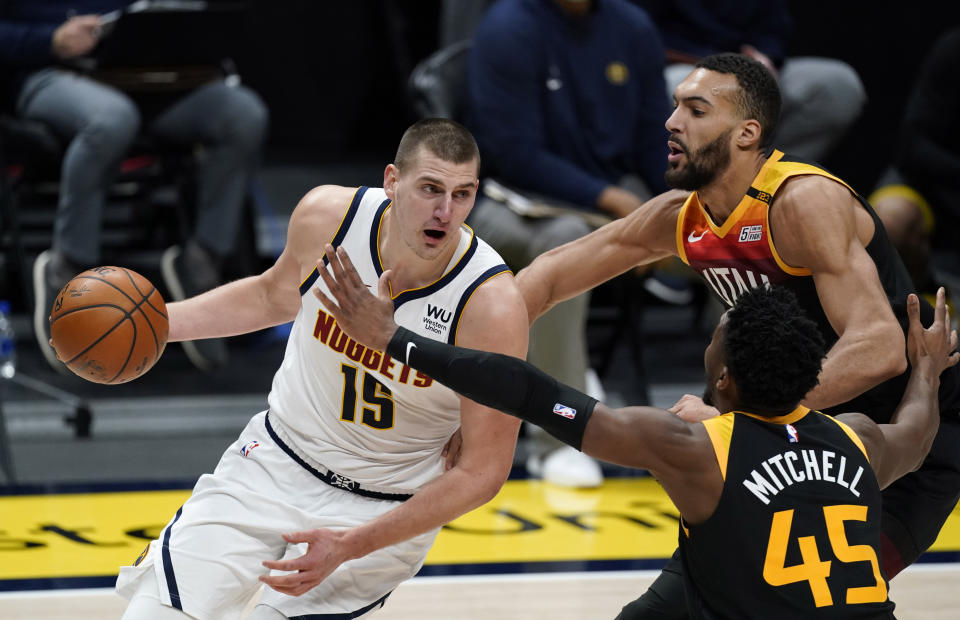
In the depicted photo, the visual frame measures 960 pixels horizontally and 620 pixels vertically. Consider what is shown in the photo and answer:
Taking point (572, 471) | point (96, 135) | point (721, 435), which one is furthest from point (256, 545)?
point (96, 135)

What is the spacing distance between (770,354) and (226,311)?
170 centimetres

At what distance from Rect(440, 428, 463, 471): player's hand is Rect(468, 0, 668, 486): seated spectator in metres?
2.34

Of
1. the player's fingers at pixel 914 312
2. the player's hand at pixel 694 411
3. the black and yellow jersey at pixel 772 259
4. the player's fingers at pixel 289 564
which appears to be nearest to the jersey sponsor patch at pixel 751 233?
the black and yellow jersey at pixel 772 259

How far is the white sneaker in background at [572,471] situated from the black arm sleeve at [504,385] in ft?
10.6

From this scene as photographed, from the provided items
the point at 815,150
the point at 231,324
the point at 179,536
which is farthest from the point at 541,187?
the point at 179,536

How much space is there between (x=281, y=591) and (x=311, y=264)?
0.94 m

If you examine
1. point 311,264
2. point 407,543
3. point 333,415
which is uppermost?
point 311,264

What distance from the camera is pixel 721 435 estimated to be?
2.97 m

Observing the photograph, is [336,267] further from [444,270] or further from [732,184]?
[732,184]

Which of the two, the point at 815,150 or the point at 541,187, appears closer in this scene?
the point at 541,187

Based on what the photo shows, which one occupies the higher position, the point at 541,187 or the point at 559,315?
the point at 541,187

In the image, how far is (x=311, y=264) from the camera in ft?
12.5

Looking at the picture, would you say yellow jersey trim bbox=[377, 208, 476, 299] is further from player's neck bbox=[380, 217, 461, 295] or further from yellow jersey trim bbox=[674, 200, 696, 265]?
yellow jersey trim bbox=[674, 200, 696, 265]

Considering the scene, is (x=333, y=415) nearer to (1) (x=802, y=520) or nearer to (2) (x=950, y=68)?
(1) (x=802, y=520)
